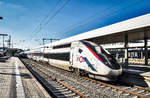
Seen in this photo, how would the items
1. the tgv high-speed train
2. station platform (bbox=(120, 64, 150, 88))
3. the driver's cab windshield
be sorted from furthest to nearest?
1. station platform (bbox=(120, 64, 150, 88))
2. the driver's cab windshield
3. the tgv high-speed train

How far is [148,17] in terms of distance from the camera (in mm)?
8602

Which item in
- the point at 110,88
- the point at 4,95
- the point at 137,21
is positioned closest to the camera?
the point at 4,95

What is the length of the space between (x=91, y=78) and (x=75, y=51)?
2.63 m

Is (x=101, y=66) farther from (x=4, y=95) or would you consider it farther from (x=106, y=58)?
(x=4, y=95)

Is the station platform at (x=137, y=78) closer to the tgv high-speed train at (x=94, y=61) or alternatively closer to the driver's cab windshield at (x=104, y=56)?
the tgv high-speed train at (x=94, y=61)

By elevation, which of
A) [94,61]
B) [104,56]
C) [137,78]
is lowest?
[137,78]

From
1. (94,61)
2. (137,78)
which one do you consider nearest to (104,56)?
(94,61)

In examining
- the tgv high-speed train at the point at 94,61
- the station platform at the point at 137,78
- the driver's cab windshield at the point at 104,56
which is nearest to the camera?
the tgv high-speed train at the point at 94,61

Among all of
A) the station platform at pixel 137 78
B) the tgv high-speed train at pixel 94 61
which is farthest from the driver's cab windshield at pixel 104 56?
the station platform at pixel 137 78

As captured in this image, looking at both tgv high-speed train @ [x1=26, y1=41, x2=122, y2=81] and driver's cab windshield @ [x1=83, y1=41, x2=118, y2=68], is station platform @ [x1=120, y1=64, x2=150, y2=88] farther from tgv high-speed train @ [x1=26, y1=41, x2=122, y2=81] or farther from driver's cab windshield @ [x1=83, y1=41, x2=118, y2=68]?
driver's cab windshield @ [x1=83, y1=41, x2=118, y2=68]

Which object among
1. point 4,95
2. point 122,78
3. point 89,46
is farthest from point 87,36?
point 4,95

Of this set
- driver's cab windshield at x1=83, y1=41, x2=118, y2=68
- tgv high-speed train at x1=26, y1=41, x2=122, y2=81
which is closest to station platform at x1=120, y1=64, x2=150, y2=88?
tgv high-speed train at x1=26, y1=41, x2=122, y2=81

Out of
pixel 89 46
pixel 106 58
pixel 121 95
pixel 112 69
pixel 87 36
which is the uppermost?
pixel 87 36

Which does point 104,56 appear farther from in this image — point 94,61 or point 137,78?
point 137,78
